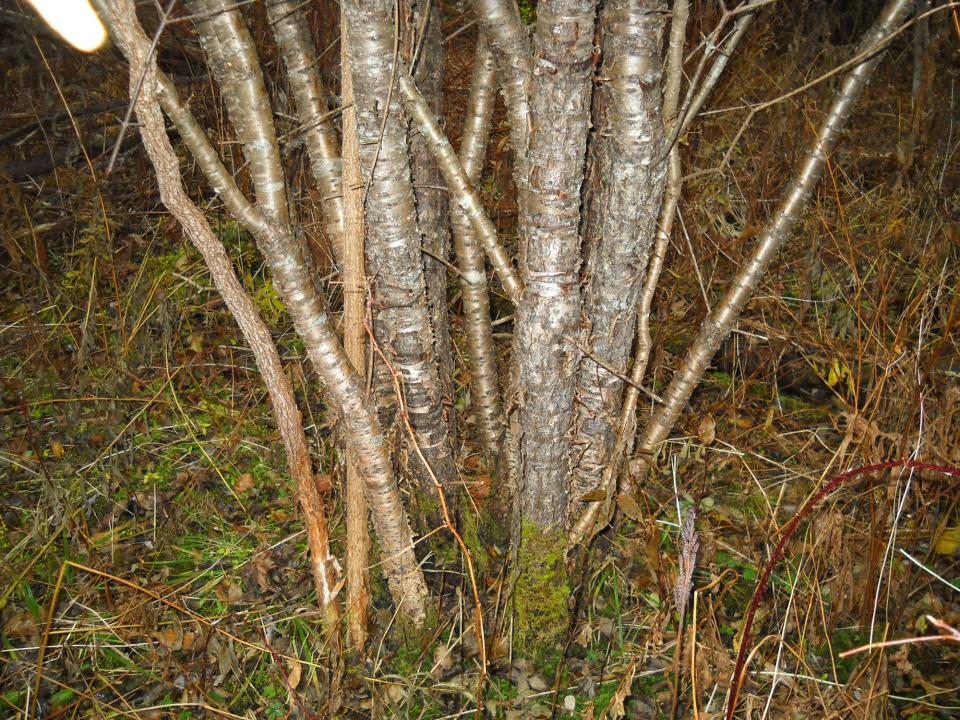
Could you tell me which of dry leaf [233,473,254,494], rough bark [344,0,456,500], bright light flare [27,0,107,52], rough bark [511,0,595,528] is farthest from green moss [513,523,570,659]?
bright light flare [27,0,107,52]

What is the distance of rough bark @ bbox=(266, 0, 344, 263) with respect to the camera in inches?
69.7

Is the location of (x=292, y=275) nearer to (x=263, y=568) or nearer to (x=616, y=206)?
(x=616, y=206)

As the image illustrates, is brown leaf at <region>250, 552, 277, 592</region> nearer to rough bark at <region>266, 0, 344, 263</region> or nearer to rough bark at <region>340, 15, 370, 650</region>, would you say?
rough bark at <region>340, 15, 370, 650</region>

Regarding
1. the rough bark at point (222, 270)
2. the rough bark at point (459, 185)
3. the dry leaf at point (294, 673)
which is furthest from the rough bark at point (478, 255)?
the dry leaf at point (294, 673)

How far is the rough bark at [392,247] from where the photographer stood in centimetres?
154

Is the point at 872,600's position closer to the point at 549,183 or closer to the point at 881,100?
the point at 549,183

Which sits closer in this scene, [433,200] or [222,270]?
[222,270]

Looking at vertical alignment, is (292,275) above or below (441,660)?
above

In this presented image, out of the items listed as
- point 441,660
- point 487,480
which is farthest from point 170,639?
point 487,480

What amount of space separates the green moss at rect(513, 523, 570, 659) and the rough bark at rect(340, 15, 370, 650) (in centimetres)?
50

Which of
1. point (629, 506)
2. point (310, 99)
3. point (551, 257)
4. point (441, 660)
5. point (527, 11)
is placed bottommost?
point (441, 660)

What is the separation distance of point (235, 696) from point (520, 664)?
912 millimetres

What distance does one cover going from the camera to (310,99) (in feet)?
→ 6.11

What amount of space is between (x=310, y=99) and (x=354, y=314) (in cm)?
64
